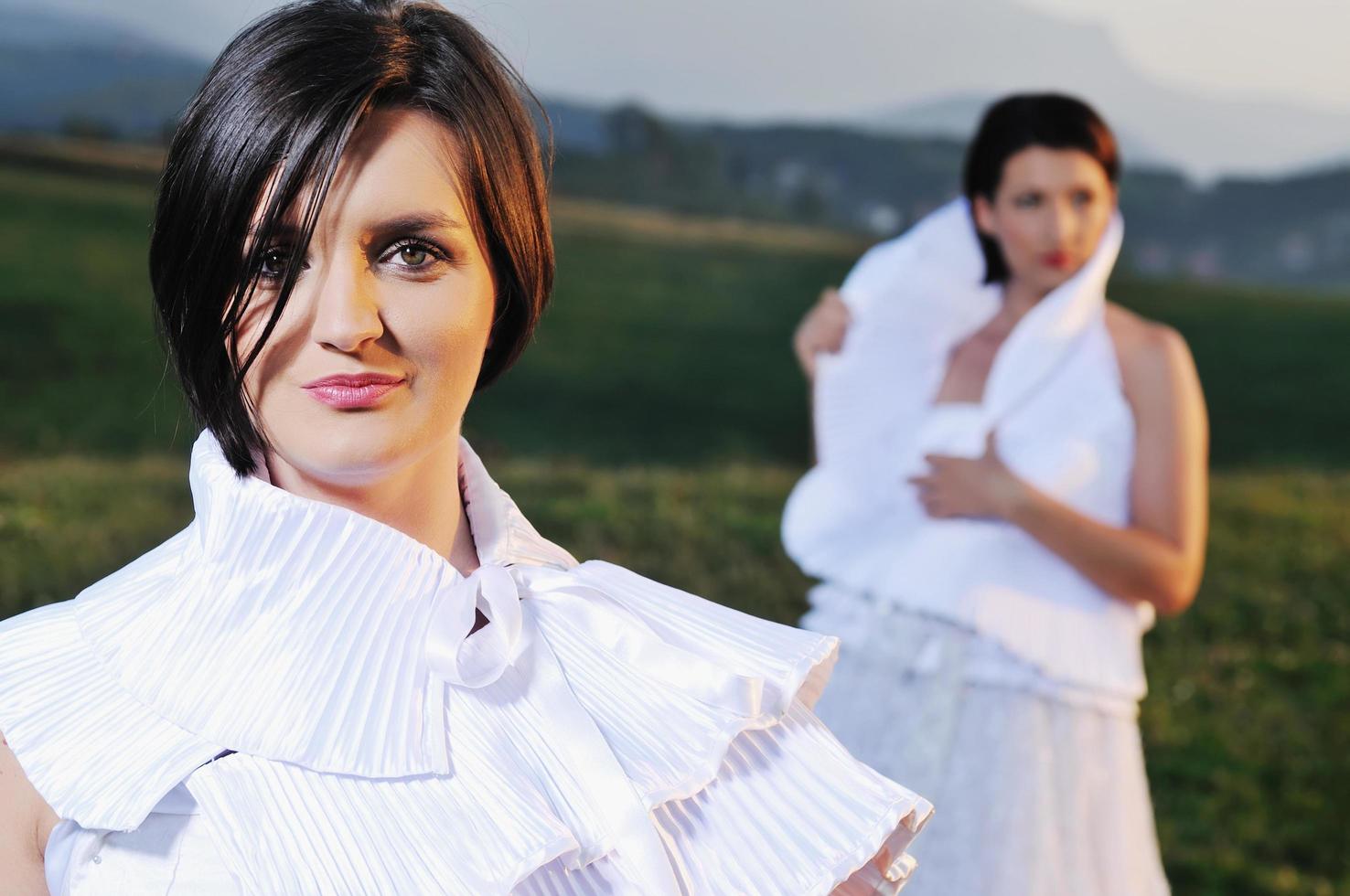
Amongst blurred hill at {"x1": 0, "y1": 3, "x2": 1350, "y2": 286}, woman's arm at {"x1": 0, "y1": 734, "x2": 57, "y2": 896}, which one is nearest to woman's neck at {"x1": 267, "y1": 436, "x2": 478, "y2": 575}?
woman's arm at {"x1": 0, "y1": 734, "x2": 57, "y2": 896}

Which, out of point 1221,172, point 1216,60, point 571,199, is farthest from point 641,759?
point 1221,172

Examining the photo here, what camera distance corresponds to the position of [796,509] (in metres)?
2.62

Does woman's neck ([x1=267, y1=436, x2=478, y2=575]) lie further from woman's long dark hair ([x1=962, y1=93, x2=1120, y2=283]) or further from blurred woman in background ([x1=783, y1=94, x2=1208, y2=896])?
woman's long dark hair ([x1=962, y1=93, x2=1120, y2=283])

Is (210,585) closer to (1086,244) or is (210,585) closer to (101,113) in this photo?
(1086,244)

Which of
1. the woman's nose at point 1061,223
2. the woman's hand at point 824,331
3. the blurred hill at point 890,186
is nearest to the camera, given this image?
the woman's nose at point 1061,223

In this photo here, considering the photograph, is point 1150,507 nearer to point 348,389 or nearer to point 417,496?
point 417,496

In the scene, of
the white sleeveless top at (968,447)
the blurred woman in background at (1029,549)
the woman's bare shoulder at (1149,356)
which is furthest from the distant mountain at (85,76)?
the woman's bare shoulder at (1149,356)

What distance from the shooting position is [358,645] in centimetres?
99

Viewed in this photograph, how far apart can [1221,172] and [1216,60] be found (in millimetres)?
713

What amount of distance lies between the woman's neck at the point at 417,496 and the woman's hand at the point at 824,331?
1556 millimetres

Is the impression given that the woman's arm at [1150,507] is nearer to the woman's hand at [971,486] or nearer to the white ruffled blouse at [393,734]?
the woman's hand at [971,486]

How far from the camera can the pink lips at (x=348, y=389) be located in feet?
3.26

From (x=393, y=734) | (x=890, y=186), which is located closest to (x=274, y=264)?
(x=393, y=734)

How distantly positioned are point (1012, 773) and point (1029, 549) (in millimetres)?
355
